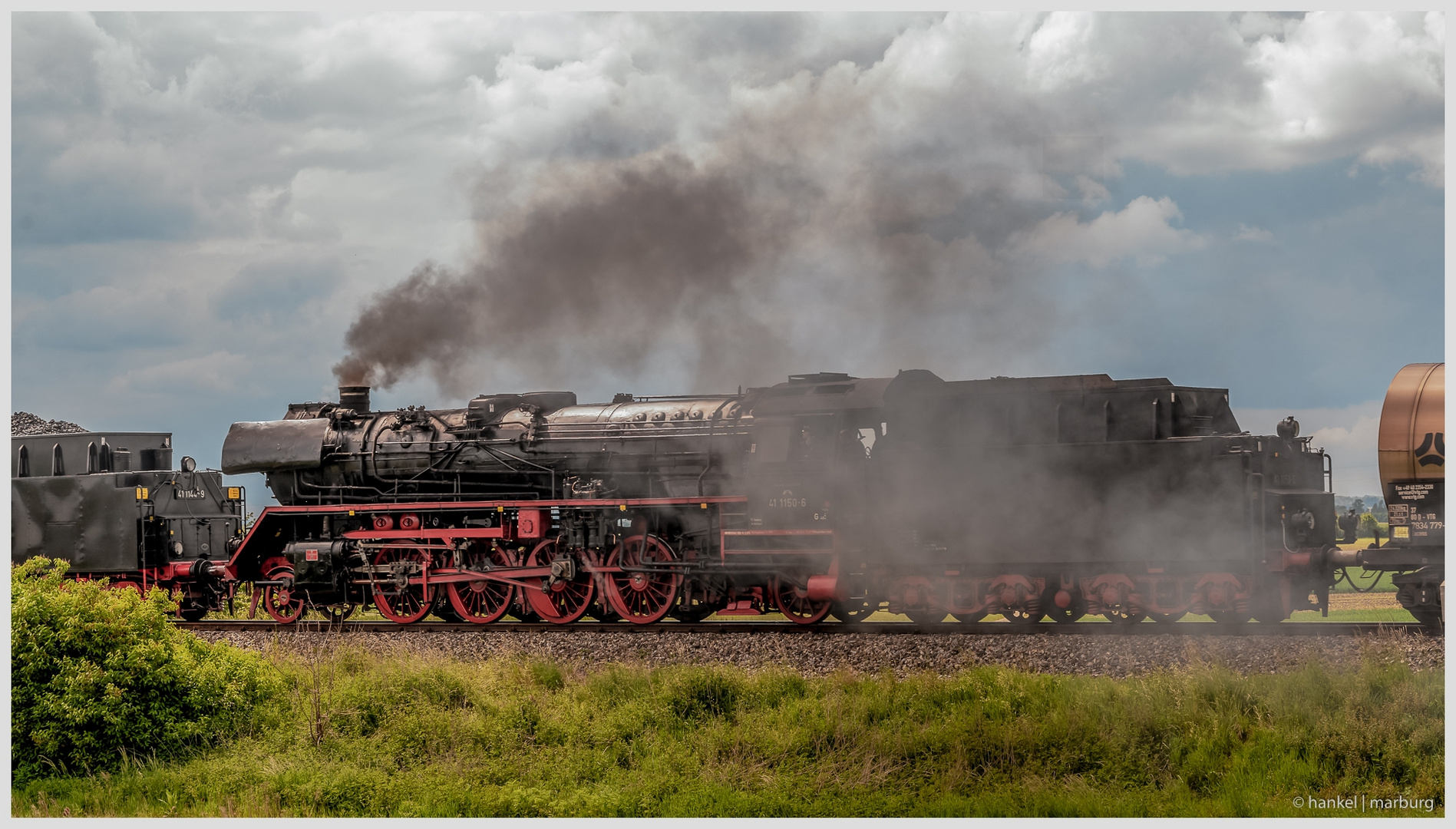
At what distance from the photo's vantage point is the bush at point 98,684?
9.26m

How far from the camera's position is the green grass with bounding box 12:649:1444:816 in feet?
29.4

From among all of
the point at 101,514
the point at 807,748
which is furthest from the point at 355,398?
the point at 807,748

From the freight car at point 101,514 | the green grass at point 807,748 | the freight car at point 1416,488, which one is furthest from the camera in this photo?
the freight car at point 101,514

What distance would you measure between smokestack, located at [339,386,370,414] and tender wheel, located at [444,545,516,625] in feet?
11.3

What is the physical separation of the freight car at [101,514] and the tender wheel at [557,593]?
227 inches

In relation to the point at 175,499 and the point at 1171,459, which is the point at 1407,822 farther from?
the point at 175,499

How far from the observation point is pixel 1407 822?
8.22 m

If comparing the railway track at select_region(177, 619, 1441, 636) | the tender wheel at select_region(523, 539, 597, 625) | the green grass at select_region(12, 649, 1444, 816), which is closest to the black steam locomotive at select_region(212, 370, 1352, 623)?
the tender wheel at select_region(523, 539, 597, 625)

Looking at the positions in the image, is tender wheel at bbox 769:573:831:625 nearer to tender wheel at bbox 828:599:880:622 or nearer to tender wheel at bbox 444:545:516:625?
tender wheel at bbox 828:599:880:622

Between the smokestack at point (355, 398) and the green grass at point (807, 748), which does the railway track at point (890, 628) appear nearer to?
the green grass at point (807, 748)

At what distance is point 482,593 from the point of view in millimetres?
16562

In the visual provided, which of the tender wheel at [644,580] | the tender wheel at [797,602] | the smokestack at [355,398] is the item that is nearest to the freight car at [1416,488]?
the tender wheel at [797,602]

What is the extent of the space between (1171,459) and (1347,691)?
156 inches

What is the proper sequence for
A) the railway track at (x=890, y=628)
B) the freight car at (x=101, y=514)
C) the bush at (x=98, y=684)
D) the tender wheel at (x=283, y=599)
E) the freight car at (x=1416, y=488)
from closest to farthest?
the bush at (x=98, y=684) < the freight car at (x=1416, y=488) < the railway track at (x=890, y=628) < the tender wheel at (x=283, y=599) < the freight car at (x=101, y=514)
